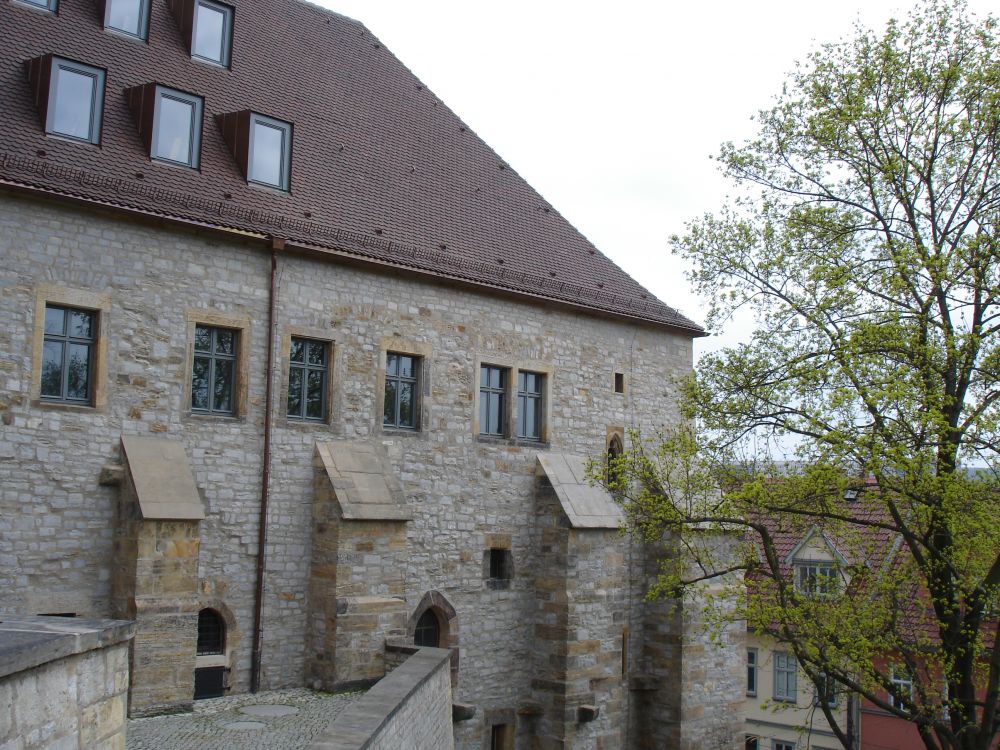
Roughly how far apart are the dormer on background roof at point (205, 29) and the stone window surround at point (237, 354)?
15.2 ft

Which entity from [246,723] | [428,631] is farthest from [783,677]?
[246,723]

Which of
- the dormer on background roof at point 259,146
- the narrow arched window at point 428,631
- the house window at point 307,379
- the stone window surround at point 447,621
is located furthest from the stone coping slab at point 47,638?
the narrow arched window at point 428,631

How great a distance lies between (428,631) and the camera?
1700 cm

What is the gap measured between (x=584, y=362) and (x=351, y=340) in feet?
17.4

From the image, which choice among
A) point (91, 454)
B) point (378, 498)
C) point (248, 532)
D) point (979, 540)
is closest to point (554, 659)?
point (378, 498)

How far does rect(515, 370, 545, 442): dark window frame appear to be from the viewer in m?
18.7

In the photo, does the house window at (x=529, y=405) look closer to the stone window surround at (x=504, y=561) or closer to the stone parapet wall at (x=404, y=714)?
the stone window surround at (x=504, y=561)

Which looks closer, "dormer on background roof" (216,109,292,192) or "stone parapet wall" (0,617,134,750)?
"stone parapet wall" (0,617,134,750)

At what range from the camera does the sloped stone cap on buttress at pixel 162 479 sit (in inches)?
501

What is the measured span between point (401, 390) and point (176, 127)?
499cm

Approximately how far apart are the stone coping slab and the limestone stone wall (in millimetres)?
6868

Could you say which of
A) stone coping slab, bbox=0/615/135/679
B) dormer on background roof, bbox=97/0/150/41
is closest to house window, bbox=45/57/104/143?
dormer on background roof, bbox=97/0/150/41

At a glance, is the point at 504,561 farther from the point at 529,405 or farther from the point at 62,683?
the point at 62,683

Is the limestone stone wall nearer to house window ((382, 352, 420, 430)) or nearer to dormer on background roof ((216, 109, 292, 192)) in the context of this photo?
house window ((382, 352, 420, 430))
